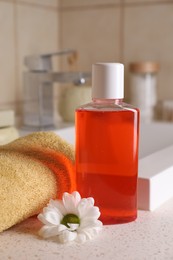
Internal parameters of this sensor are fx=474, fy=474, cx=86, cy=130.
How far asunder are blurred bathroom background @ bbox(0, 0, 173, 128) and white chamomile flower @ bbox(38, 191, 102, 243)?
71 cm

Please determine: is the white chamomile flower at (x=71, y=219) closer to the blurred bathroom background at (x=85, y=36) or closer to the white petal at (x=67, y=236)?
the white petal at (x=67, y=236)

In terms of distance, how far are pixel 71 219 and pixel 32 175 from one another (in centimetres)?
6

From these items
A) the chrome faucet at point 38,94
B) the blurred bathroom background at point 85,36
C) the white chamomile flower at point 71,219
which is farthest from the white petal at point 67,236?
the blurred bathroom background at point 85,36

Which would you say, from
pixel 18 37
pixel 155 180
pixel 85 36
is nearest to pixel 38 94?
pixel 18 37

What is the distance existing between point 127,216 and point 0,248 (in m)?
0.13

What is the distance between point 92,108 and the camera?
0.46m

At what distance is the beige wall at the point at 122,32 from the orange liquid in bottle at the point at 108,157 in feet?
2.66

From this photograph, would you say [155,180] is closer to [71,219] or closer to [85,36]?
[71,219]

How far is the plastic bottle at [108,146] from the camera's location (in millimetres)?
454

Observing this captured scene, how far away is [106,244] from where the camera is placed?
1.36 feet

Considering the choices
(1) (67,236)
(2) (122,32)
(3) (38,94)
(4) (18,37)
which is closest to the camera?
(1) (67,236)

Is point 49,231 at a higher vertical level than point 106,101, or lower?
lower

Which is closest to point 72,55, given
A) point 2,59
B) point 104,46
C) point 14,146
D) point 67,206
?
point 104,46

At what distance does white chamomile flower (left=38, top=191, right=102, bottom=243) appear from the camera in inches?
16.5
